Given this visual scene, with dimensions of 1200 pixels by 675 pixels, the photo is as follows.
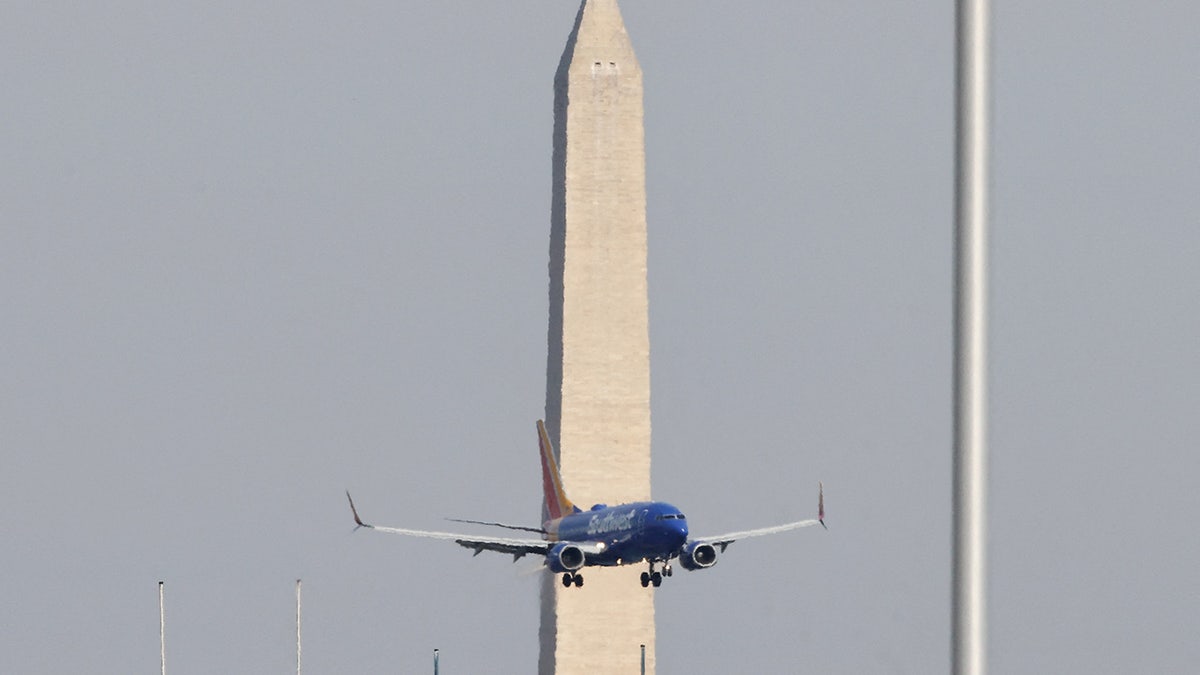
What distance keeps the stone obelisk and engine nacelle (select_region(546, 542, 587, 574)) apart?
9050 millimetres

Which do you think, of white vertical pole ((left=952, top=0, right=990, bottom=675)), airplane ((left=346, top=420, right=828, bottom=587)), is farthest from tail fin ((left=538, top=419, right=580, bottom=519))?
white vertical pole ((left=952, top=0, right=990, bottom=675))

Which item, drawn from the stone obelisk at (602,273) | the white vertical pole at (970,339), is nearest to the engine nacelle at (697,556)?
the stone obelisk at (602,273)

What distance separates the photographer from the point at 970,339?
2145 cm

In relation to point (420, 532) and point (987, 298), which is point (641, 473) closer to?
point (420, 532)

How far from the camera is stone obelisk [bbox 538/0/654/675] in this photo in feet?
278

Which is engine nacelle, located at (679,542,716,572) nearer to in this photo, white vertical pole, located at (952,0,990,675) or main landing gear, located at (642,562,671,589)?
main landing gear, located at (642,562,671,589)

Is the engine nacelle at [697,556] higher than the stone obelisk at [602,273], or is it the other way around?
the stone obelisk at [602,273]

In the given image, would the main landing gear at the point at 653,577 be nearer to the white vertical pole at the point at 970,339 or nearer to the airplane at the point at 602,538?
the airplane at the point at 602,538

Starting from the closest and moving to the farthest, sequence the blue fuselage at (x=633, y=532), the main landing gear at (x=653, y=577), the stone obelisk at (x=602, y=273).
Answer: the blue fuselage at (x=633, y=532) < the main landing gear at (x=653, y=577) < the stone obelisk at (x=602, y=273)

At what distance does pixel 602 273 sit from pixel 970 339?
209 ft

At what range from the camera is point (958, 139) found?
2144 cm

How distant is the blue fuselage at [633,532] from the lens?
233ft

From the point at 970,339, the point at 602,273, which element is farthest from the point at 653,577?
the point at 970,339

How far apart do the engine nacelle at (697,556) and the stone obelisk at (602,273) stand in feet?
35.0
